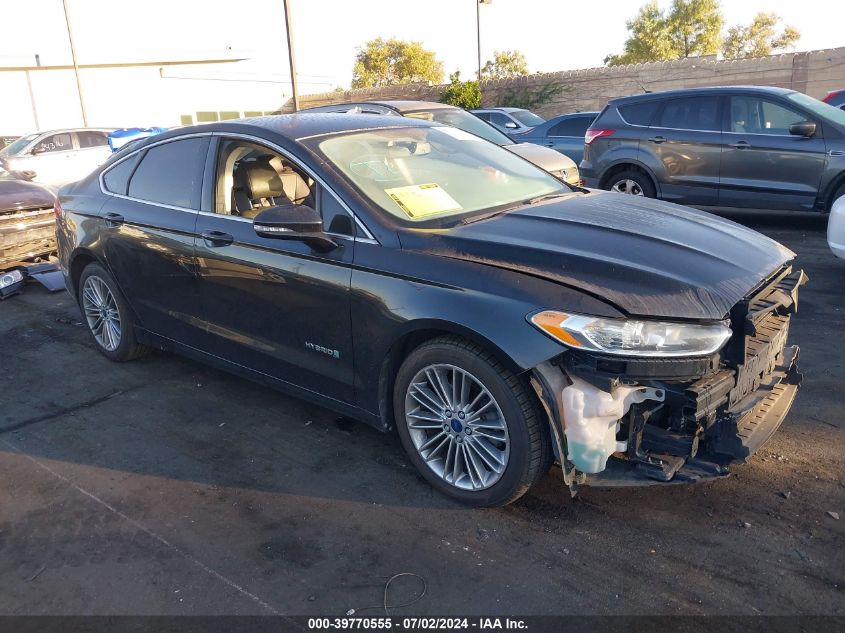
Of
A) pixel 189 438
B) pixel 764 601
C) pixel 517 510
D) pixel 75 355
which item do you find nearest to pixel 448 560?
pixel 517 510

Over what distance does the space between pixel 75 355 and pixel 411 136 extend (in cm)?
334

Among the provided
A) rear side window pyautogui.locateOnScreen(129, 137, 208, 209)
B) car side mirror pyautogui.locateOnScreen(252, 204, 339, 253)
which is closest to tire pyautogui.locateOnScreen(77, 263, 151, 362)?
rear side window pyautogui.locateOnScreen(129, 137, 208, 209)

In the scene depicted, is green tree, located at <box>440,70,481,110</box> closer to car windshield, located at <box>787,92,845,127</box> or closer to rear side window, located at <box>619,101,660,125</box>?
rear side window, located at <box>619,101,660,125</box>

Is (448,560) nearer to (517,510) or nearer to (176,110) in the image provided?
(517,510)

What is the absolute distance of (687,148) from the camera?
8.99 metres

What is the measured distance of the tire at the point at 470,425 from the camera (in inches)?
118

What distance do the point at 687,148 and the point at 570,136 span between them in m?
3.91

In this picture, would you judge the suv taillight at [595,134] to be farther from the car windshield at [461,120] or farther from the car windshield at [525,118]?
the car windshield at [525,118]

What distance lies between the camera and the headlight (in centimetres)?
279

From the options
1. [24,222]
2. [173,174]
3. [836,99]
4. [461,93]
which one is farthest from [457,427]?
[461,93]

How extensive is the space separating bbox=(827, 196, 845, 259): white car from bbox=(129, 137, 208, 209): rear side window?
505cm

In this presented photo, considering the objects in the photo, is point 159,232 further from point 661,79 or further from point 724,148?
point 661,79

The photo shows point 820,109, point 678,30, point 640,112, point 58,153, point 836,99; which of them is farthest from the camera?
point 678,30

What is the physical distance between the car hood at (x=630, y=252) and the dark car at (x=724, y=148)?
5.16 m
